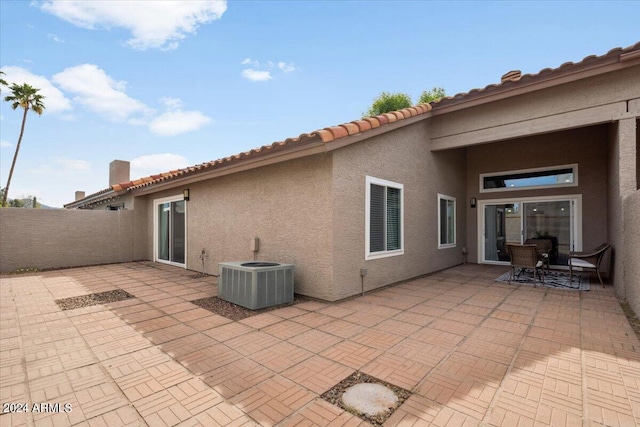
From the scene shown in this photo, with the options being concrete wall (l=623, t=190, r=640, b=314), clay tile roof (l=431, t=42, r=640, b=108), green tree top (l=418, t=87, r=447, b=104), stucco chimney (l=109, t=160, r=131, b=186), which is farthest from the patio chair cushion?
stucco chimney (l=109, t=160, r=131, b=186)

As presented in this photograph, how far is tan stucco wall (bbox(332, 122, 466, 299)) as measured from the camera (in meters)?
5.92

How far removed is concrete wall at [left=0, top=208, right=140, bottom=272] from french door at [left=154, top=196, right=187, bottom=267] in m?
1.48

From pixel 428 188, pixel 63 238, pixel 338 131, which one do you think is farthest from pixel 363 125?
pixel 63 238

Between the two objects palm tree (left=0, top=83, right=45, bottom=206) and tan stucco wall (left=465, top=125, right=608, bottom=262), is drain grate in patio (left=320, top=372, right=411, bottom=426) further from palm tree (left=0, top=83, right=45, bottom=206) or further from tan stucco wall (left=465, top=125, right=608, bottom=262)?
palm tree (left=0, top=83, right=45, bottom=206)

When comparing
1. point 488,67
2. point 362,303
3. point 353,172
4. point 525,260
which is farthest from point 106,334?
point 488,67

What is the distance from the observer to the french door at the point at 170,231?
10.5 metres

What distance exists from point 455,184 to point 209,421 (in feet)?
34.9

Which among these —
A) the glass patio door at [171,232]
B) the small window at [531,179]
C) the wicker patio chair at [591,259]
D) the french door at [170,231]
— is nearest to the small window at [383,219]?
the wicker patio chair at [591,259]

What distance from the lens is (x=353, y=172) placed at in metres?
6.14

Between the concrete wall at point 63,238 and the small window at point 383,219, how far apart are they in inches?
429

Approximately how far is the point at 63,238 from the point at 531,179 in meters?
17.1

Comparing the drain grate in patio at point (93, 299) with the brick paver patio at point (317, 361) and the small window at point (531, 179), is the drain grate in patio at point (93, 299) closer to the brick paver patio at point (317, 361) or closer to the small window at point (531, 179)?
the brick paver patio at point (317, 361)

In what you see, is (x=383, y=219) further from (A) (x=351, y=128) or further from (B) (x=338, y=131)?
(B) (x=338, y=131)

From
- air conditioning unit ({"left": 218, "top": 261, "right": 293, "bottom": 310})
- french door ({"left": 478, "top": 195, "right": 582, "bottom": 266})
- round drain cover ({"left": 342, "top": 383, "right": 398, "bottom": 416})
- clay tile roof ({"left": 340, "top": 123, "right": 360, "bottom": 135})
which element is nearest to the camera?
round drain cover ({"left": 342, "top": 383, "right": 398, "bottom": 416})
